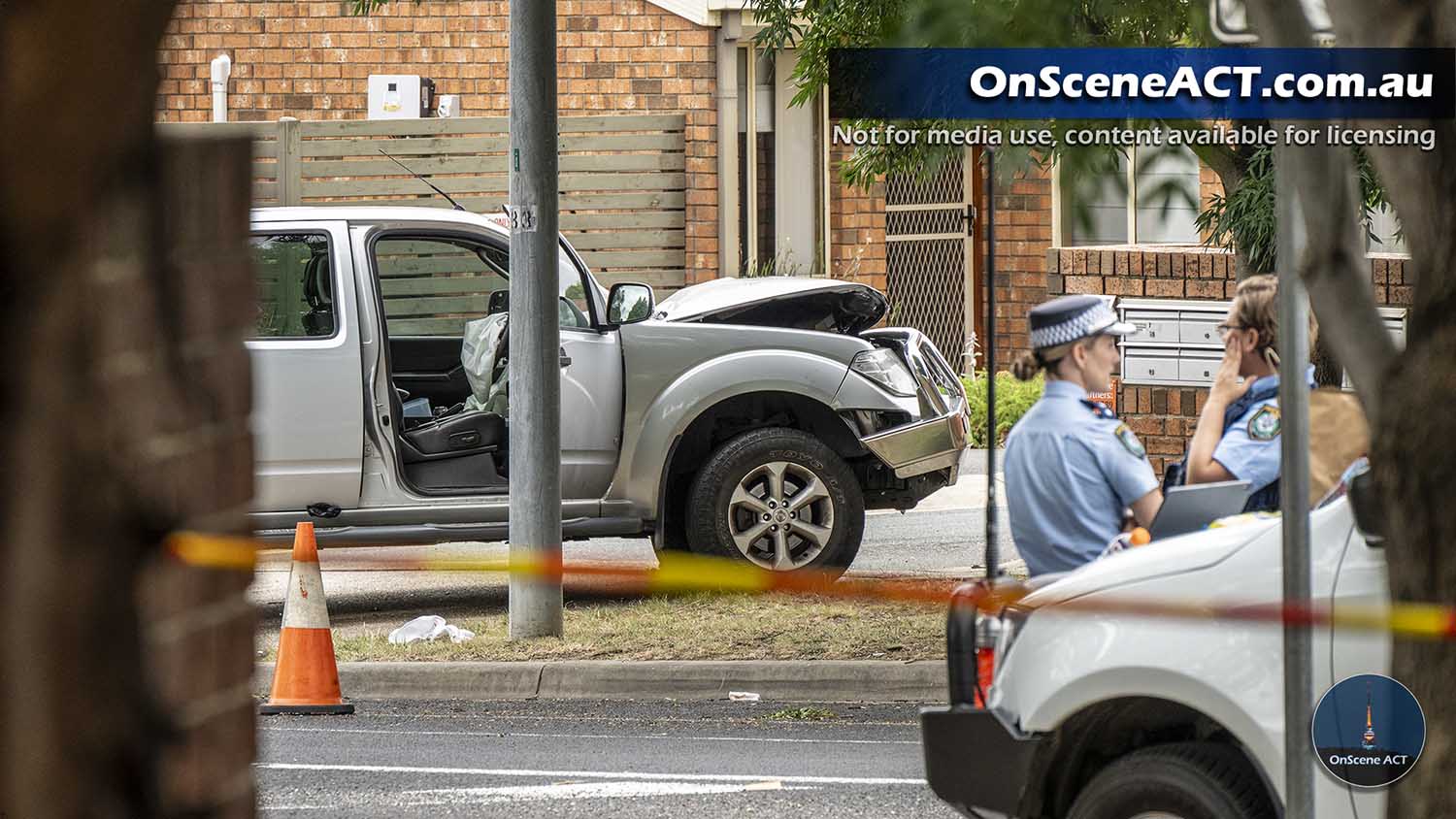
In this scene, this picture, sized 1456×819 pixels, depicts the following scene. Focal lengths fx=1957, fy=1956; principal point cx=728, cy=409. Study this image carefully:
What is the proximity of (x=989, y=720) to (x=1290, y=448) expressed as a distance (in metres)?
1.19

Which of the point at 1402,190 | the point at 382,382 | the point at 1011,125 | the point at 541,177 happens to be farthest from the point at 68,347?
the point at 382,382

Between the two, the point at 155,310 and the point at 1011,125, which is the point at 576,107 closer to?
the point at 1011,125

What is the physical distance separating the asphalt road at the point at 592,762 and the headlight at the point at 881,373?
2.36 m

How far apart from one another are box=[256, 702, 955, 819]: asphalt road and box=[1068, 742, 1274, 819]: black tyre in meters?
1.92

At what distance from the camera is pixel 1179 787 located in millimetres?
4023

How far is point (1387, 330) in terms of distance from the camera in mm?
2961

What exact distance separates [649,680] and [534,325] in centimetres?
169

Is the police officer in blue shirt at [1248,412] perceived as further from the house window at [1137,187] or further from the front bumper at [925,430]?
the front bumper at [925,430]

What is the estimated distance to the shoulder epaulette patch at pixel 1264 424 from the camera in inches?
176

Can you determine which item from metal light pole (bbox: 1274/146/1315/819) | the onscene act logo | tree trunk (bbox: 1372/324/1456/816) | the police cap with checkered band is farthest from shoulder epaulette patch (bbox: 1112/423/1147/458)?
tree trunk (bbox: 1372/324/1456/816)

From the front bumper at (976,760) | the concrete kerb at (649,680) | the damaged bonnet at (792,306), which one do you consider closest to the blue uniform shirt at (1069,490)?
the front bumper at (976,760)

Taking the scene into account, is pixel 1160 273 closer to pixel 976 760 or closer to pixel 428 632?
pixel 428 632

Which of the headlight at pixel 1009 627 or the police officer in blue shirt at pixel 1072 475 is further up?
the police officer in blue shirt at pixel 1072 475

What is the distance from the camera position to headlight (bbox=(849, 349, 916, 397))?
387 inches
